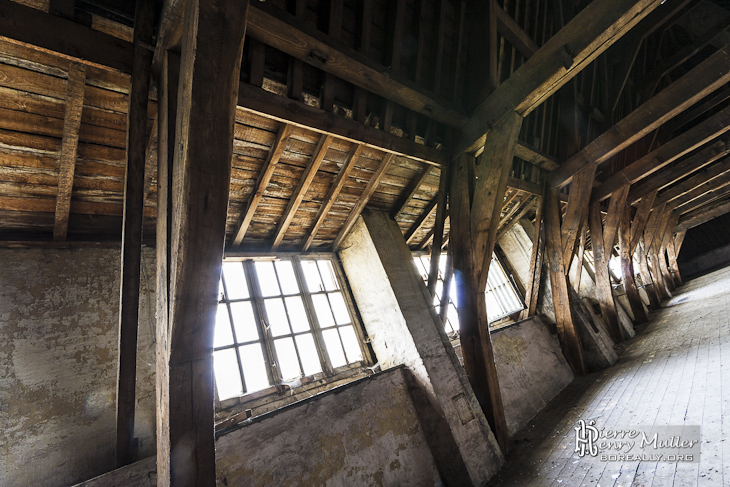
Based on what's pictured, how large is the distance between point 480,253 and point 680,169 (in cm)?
644

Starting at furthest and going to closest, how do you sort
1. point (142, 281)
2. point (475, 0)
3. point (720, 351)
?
point (720, 351), point (475, 0), point (142, 281)

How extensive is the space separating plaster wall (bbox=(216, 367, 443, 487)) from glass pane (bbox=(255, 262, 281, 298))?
4.47 ft

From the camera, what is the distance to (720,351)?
374cm

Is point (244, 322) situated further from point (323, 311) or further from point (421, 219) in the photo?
point (421, 219)

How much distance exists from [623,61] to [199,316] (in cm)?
590

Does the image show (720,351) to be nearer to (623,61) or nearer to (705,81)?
(705,81)

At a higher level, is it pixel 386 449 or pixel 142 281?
pixel 142 281

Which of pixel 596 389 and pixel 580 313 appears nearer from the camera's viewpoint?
pixel 596 389

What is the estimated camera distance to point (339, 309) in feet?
12.7

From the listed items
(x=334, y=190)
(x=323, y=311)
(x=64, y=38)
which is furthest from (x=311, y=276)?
(x=64, y=38)

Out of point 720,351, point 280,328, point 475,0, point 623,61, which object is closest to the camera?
point 475,0

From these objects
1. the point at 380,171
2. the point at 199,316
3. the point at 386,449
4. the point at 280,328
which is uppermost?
the point at 380,171

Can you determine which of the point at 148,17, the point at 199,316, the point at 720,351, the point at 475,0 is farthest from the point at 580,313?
the point at 148,17

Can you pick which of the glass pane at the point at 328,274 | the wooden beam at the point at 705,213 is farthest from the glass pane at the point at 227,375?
the wooden beam at the point at 705,213
